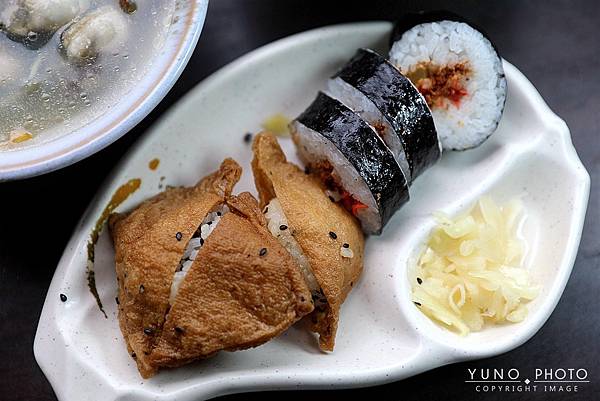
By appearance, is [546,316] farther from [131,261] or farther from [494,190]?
[131,261]

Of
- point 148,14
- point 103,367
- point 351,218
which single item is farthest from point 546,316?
point 148,14

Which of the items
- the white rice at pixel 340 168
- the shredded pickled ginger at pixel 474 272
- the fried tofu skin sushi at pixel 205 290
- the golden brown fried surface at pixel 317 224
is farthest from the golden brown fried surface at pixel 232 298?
the shredded pickled ginger at pixel 474 272

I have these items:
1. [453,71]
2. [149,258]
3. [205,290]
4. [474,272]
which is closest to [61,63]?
[149,258]

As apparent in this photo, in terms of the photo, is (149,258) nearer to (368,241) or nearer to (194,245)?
(194,245)

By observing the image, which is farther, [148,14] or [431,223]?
[431,223]

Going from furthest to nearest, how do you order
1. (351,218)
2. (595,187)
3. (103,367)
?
(595,187) < (351,218) < (103,367)

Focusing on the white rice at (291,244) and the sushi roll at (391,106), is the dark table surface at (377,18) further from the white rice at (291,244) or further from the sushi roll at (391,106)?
the white rice at (291,244)
